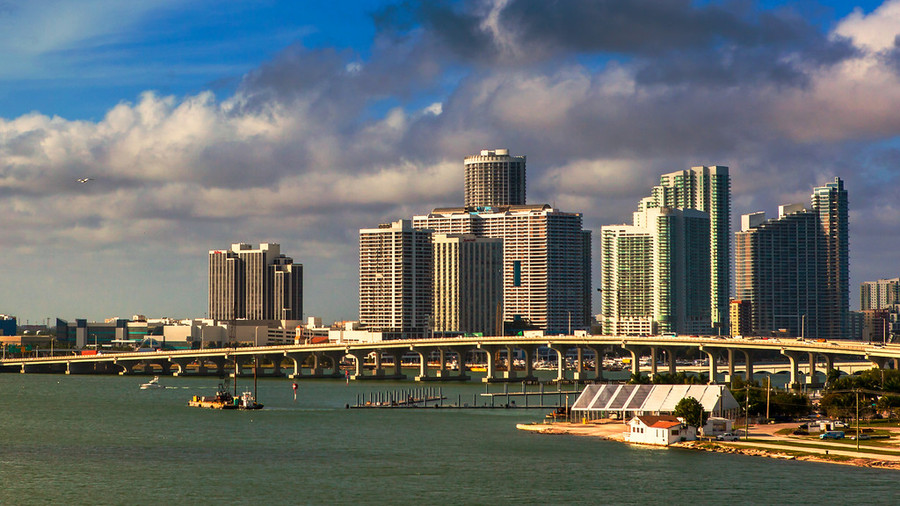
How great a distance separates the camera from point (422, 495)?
282 ft

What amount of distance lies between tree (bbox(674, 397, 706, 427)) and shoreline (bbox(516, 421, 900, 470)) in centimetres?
394

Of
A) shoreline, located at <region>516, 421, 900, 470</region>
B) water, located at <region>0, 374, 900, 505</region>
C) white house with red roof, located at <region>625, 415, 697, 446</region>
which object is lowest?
water, located at <region>0, 374, 900, 505</region>

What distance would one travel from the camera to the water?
279ft

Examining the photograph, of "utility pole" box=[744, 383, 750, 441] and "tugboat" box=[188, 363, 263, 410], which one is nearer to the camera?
"utility pole" box=[744, 383, 750, 441]

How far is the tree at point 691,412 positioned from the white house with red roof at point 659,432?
3.05ft

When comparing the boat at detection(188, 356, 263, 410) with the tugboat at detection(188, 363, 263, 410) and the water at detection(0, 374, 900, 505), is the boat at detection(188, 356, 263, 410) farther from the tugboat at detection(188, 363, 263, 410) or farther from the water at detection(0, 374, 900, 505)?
the water at detection(0, 374, 900, 505)

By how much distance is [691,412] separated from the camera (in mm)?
115312

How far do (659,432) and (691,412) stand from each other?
210 inches

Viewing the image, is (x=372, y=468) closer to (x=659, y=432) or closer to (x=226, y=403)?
(x=659, y=432)

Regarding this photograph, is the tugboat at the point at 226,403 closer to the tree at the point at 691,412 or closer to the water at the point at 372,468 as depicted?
the water at the point at 372,468

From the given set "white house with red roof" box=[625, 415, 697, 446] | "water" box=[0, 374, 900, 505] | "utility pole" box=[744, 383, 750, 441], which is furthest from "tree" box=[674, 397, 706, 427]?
"water" box=[0, 374, 900, 505]

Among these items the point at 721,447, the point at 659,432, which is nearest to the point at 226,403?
the point at 659,432

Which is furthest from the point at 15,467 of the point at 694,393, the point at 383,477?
the point at 694,393

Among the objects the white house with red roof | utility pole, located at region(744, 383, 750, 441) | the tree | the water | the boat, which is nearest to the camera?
the water
